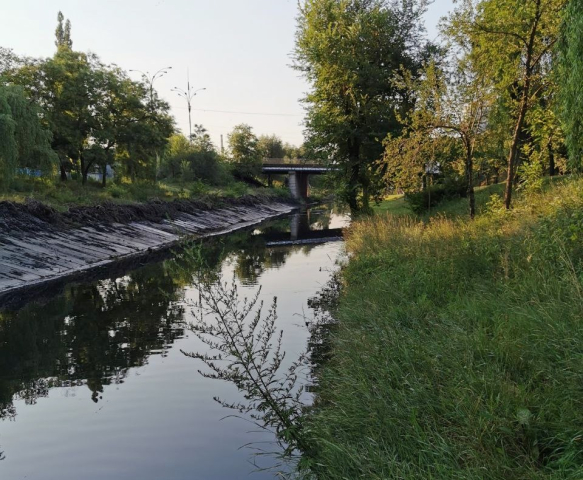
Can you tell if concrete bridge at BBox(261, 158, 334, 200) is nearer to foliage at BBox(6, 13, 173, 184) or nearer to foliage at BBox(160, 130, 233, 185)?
foliage at BBox(160, 130, 233, 185)

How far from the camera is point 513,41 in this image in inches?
575

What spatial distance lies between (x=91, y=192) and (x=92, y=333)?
94.2 ft

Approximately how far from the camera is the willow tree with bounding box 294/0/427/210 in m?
25.5

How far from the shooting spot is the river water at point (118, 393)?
21.6 ft

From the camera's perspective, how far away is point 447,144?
56.6 ft

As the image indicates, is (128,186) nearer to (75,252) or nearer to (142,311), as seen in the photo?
(75,252)

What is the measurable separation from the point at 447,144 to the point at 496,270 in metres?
9.21

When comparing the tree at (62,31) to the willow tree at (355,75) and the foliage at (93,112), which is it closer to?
the foliage at (93,112)

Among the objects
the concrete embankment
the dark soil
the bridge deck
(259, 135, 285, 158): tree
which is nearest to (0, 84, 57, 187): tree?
the dark soil

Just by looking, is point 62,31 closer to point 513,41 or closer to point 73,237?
point 73,237

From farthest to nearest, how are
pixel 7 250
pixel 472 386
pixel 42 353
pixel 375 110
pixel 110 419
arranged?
pixel 375 110, pixel 7 250, pixel 42 353, pixel 110 419, pixel 472 386

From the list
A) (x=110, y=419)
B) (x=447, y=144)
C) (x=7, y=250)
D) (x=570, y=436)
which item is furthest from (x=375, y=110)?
(x=570, y=436)

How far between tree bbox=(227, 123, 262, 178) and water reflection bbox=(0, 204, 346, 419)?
67.7 meters

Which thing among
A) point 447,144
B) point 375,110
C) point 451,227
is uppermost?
point 375,110
